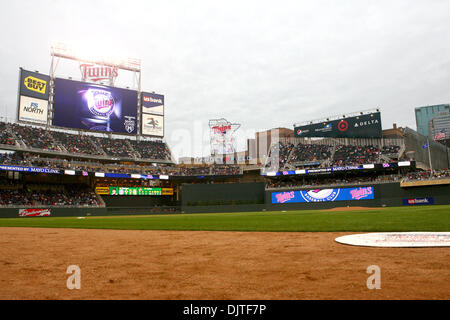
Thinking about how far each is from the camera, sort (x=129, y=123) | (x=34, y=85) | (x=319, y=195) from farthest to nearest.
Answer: (x=129, y=123), (x=34, y=85), (x=319, y=195)

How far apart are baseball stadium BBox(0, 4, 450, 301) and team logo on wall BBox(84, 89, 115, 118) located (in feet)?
0.69

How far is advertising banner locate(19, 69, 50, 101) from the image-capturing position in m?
43.5

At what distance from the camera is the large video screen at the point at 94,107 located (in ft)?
156

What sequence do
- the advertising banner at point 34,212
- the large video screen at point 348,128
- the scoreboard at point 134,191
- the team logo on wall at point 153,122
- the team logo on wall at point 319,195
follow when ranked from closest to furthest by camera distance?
1. the advertising banner at point 34,212
2. the team logo on wall at point 319,195
3. the large video screen at point 348,128
4. the scoreboard at point 134,191
5. the team logo on wall at point 153,122

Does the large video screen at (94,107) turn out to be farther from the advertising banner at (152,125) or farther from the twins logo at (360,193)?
the twins logo at (360,193)

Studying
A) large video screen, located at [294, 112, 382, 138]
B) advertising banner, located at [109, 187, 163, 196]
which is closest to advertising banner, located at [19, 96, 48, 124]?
advertising banner, located at [109, 187, 163, 196]

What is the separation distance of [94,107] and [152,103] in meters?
9.79

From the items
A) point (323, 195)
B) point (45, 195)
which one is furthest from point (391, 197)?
point (45, 195)

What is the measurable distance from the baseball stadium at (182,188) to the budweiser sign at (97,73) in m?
0.17

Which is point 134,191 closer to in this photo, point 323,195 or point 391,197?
point 323,195

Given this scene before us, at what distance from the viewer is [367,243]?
6.53 m

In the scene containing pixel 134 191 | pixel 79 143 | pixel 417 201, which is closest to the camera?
pixel 417 201

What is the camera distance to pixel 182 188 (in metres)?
47.3

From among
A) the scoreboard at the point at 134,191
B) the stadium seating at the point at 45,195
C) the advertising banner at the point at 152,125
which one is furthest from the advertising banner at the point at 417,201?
the advertising banner at the point at 152,125
